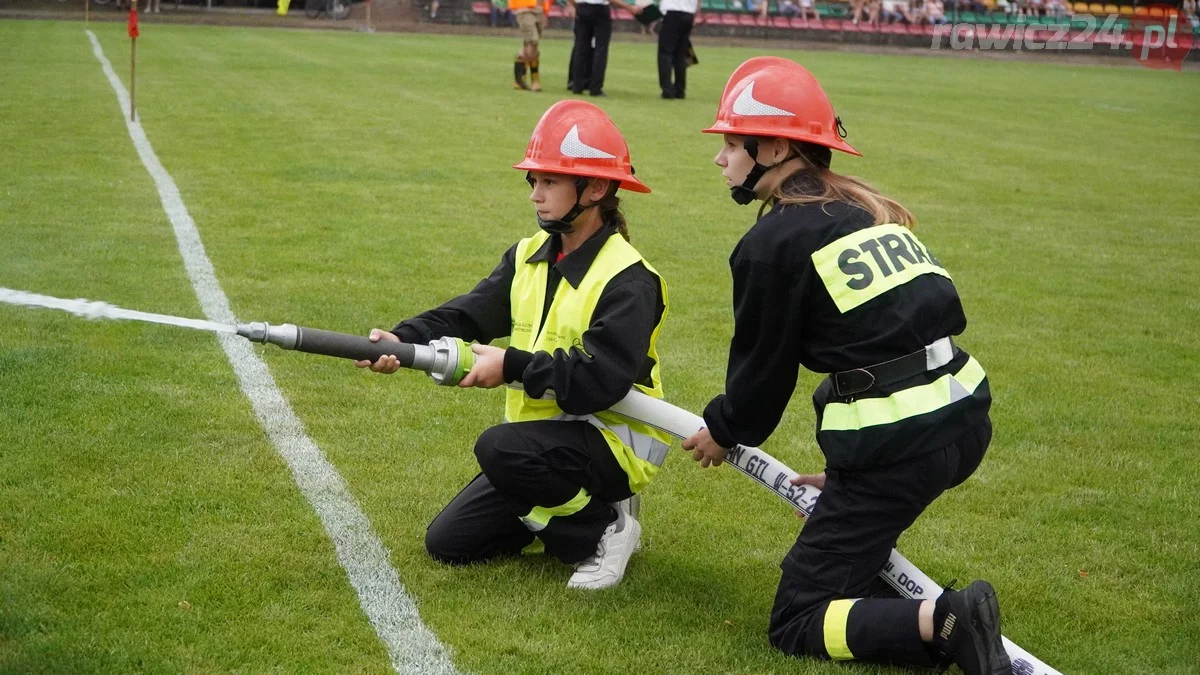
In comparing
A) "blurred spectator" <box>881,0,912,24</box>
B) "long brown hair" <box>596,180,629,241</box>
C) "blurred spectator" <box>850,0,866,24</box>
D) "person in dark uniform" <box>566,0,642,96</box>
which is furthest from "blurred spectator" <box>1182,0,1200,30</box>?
"long brown hair" <box>596,180,629,241</box>

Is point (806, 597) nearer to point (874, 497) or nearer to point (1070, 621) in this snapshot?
point (874, 497)

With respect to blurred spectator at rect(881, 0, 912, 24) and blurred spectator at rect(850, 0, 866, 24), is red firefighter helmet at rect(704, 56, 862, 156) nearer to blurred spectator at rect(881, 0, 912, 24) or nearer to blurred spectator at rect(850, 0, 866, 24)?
blurred spectator at rect(850, 0, 866, 24)

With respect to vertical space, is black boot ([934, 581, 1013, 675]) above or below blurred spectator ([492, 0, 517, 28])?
below

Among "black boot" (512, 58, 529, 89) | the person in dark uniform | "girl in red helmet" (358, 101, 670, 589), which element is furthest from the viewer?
"black boot" (512, 58, 529, 89)

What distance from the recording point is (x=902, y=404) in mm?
3789

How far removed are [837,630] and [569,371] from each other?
109 centimetres

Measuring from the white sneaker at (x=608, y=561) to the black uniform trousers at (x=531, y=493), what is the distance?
3cm

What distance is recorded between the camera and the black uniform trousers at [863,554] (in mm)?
3793

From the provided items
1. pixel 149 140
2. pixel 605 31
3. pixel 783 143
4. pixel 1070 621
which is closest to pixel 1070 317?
pixel 1070 621

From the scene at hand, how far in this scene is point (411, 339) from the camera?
14.6ft

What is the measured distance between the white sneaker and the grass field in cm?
6

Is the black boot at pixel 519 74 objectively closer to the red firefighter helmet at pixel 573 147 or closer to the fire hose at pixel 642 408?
the red firefighter helmet at pixel 573 147

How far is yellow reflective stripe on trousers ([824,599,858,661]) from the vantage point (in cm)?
382

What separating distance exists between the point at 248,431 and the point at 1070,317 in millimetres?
5454
